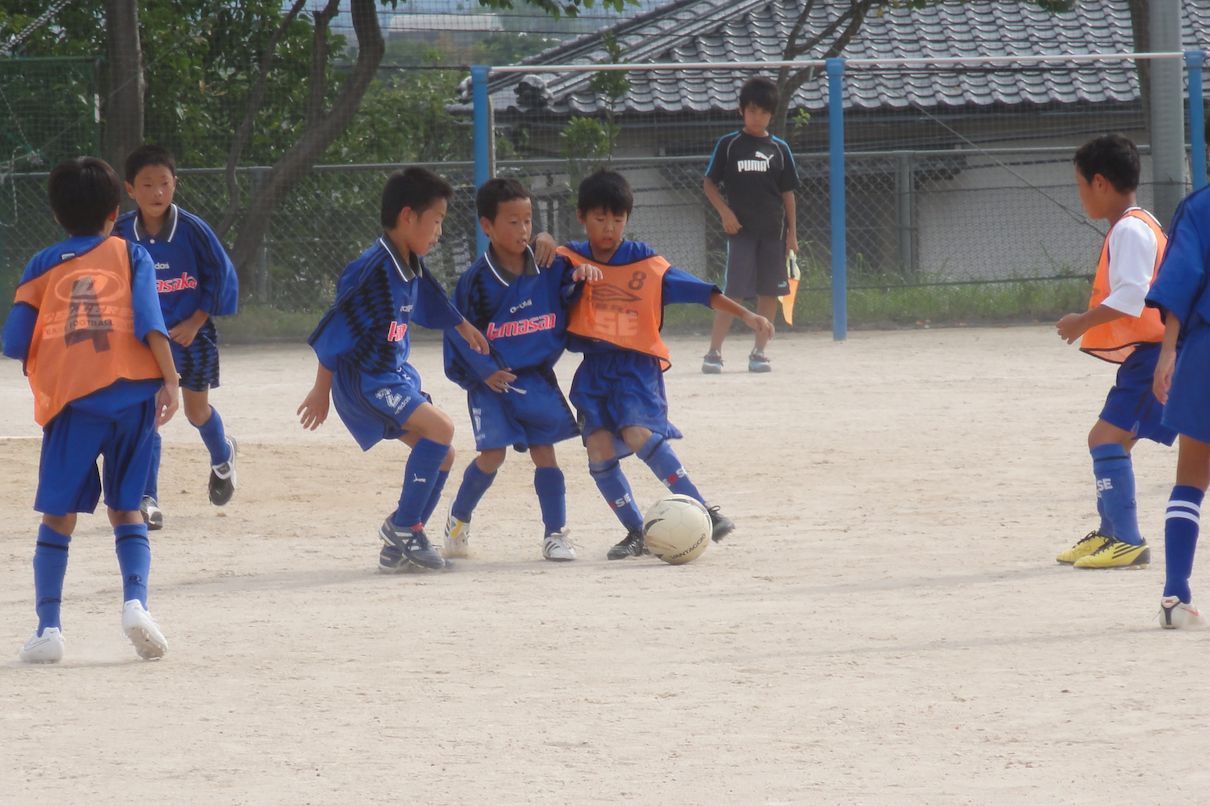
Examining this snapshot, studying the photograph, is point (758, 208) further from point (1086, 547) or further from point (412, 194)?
point (1086, 547)

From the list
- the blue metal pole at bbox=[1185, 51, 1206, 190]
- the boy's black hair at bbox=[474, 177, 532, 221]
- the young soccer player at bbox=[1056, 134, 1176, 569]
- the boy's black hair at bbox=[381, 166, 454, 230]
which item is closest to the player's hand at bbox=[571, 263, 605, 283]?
the boy's black hair at bbox=[474, 177, 532, 221]

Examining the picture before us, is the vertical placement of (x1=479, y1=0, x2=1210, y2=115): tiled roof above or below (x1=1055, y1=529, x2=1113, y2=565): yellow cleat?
above

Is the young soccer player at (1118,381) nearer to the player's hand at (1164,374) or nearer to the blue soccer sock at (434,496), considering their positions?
the player's hand at (1164,374)

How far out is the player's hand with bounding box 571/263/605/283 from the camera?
5973mm

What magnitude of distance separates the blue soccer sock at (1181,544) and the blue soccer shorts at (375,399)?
2.46m

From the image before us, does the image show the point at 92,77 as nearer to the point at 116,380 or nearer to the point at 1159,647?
the point at 116,380

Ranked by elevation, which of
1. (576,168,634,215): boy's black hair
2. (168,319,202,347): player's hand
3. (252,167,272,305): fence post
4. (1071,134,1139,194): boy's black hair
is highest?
(1071,134,1139,194): boy's black hair

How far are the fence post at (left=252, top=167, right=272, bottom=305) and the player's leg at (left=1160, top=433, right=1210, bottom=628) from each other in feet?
34.5

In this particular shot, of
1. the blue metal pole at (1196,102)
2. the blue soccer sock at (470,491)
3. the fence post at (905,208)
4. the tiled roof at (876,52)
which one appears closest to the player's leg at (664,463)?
the blue soccer sock at (470,491)

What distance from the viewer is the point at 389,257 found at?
586cm

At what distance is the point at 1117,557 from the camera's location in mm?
5512

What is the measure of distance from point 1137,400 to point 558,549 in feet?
6.51

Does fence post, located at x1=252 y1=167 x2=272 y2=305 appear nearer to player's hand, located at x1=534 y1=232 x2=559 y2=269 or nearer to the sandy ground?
the sandy ground

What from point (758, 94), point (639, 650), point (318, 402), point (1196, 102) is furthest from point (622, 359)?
point (1196, 102)
